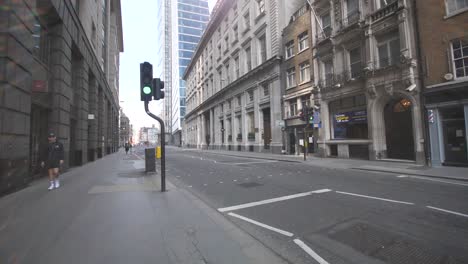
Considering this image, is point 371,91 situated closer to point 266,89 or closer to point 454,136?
point 454,136

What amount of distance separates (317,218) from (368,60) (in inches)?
616

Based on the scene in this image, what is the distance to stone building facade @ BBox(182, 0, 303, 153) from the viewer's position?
26.2 metres

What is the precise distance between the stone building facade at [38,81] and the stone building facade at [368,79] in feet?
61.4

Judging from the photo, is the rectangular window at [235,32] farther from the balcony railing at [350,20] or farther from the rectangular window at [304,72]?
the balcony railing at [350,20]

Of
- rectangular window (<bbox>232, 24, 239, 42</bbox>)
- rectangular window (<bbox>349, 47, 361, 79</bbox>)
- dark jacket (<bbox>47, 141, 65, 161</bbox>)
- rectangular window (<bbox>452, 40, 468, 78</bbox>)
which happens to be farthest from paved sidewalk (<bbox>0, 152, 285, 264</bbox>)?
rectangular window (<bbox>232, 24, 239, 42</bbox>)

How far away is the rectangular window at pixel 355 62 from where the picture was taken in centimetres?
1782

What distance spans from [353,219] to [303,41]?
21.6m

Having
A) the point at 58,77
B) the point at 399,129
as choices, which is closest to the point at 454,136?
the point at 399,129

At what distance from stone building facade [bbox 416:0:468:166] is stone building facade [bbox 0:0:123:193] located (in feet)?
63.4

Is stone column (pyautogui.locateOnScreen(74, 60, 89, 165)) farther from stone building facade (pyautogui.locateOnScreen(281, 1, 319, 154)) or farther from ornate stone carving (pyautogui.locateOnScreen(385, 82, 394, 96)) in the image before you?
ornate stone carving (pyautogui.locateOnScreen(385, 82, 394, 96))

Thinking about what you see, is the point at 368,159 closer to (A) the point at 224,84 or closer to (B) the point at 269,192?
(B) the point at 269,192

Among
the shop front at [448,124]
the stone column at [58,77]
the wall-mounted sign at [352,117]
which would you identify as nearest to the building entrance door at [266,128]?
the wall-mounted sign at [352,117]

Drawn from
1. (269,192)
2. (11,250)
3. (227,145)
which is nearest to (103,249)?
(11,250)

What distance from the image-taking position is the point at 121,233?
398cm
